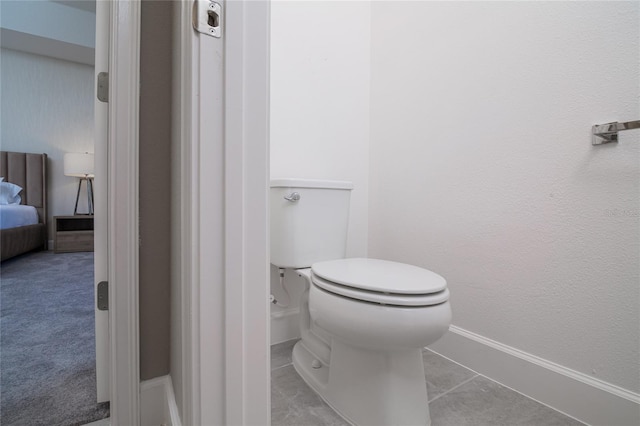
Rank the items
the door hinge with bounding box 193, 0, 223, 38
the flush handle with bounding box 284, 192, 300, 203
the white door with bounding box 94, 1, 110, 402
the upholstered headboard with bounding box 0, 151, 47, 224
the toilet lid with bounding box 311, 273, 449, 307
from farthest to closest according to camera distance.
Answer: the upholstered headboard with bounding box 0, 151, 47, 224 → the flush handle with bounding box 284, 192, 300, 203 → the white door with bounding box 94, 1, 110, 402 → the toilet lid with bounding box 311, 273, 449, 307 → the door hinge with bounding box 193, 0, 223, 38

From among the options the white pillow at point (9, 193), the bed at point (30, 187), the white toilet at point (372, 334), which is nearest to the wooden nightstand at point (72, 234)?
the bed at point (30, 187)

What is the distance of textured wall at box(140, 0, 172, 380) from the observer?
2.53 ft

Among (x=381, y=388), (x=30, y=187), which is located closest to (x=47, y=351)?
(x=381, y=388)

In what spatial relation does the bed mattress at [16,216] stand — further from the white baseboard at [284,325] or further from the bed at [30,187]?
the white baseboard at [284,325]

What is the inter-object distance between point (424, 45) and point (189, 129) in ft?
4.10

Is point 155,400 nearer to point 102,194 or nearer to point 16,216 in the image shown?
point 102,194

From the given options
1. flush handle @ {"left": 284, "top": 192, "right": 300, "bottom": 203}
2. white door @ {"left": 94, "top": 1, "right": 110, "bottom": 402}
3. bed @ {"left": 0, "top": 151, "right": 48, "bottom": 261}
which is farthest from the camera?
bed @ {"left": 0, "top": 151, "right": 48, "bottom": 261}

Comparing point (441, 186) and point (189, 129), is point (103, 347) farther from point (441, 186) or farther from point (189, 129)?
point (441, 186)

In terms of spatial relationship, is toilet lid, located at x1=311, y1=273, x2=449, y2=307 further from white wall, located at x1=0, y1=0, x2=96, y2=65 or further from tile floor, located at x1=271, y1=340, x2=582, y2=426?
white wall, located at x1=0, y1=0, x2=96, y2=65

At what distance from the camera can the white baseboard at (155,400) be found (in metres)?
0.78

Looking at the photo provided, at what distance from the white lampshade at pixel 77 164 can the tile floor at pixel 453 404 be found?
11.9ft

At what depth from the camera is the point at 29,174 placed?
3.35 metres

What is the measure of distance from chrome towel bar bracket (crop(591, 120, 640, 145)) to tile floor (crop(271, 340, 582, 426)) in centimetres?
81

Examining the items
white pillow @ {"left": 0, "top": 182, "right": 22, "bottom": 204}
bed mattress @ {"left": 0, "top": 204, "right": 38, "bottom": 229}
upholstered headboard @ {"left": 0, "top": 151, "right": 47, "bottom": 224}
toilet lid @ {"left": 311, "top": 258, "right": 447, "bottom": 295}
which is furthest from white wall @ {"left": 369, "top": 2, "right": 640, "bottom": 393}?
upholstered headboard @ {"left": 0, "top": 151, "right": 47, "bottom": 224}
